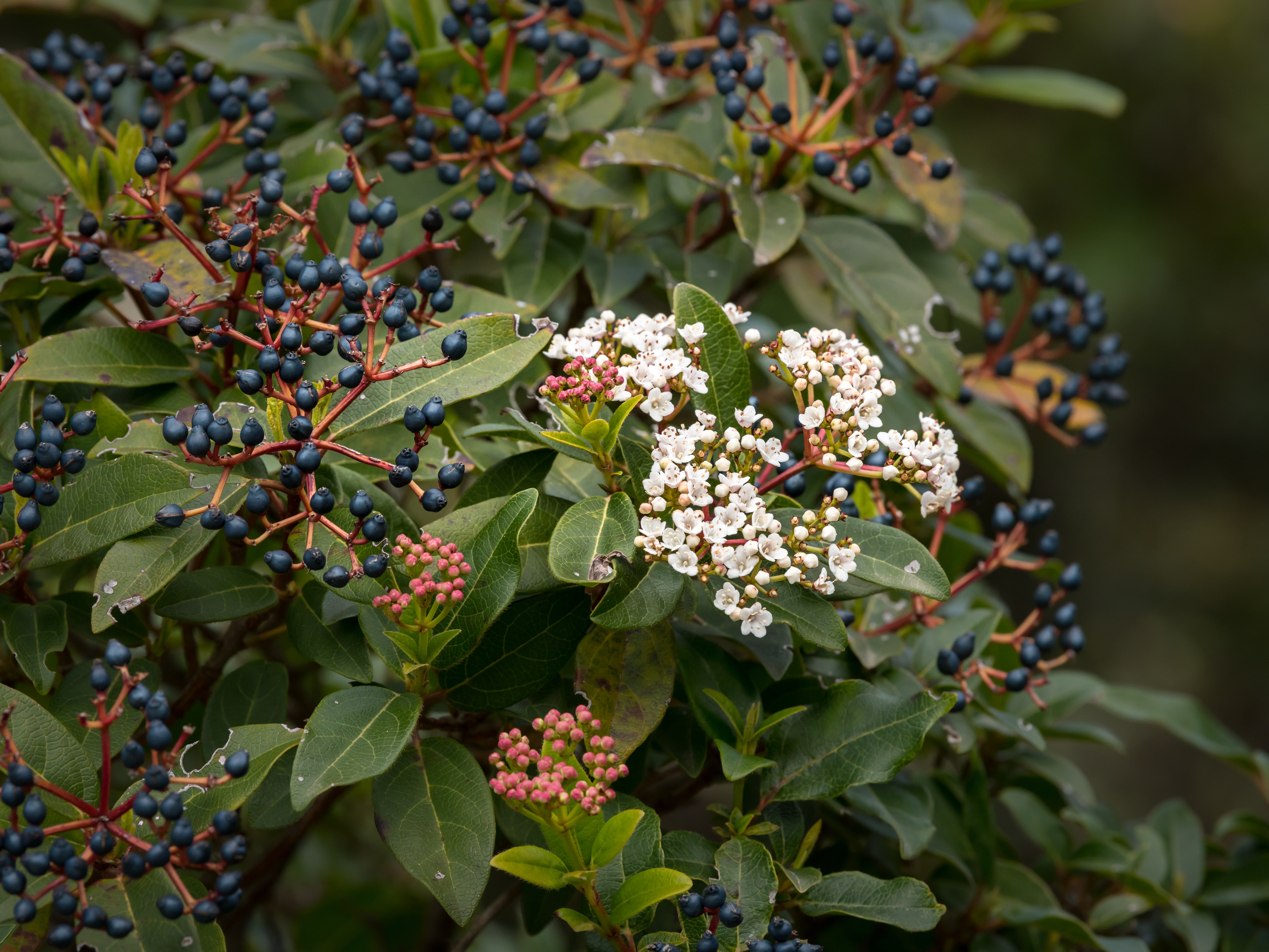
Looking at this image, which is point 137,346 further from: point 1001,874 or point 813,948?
point 1001,874

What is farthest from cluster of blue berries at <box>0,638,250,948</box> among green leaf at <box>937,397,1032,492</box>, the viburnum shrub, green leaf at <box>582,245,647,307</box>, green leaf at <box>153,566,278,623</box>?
green leaf at <box>937,397,1032,492</box>

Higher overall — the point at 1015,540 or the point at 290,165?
the point at 290,165

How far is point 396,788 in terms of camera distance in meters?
1.36

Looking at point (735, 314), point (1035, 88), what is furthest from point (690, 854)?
point (1035, 88)

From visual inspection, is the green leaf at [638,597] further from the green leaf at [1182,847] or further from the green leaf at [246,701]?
the green leaf at [1182,847]

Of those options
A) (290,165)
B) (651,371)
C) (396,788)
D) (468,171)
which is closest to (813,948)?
(396,788)

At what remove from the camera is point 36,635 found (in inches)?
57.1

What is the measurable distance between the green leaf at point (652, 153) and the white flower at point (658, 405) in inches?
25.2

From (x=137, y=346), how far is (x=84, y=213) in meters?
0.27

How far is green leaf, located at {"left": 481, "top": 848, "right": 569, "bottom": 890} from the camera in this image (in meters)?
1.23

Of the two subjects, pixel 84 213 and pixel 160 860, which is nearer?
pixel 160 860

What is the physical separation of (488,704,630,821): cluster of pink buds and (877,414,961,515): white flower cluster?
51 cm

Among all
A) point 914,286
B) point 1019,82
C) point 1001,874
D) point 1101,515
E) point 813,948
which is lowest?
point 1101,515

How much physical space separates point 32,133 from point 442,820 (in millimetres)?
1348
